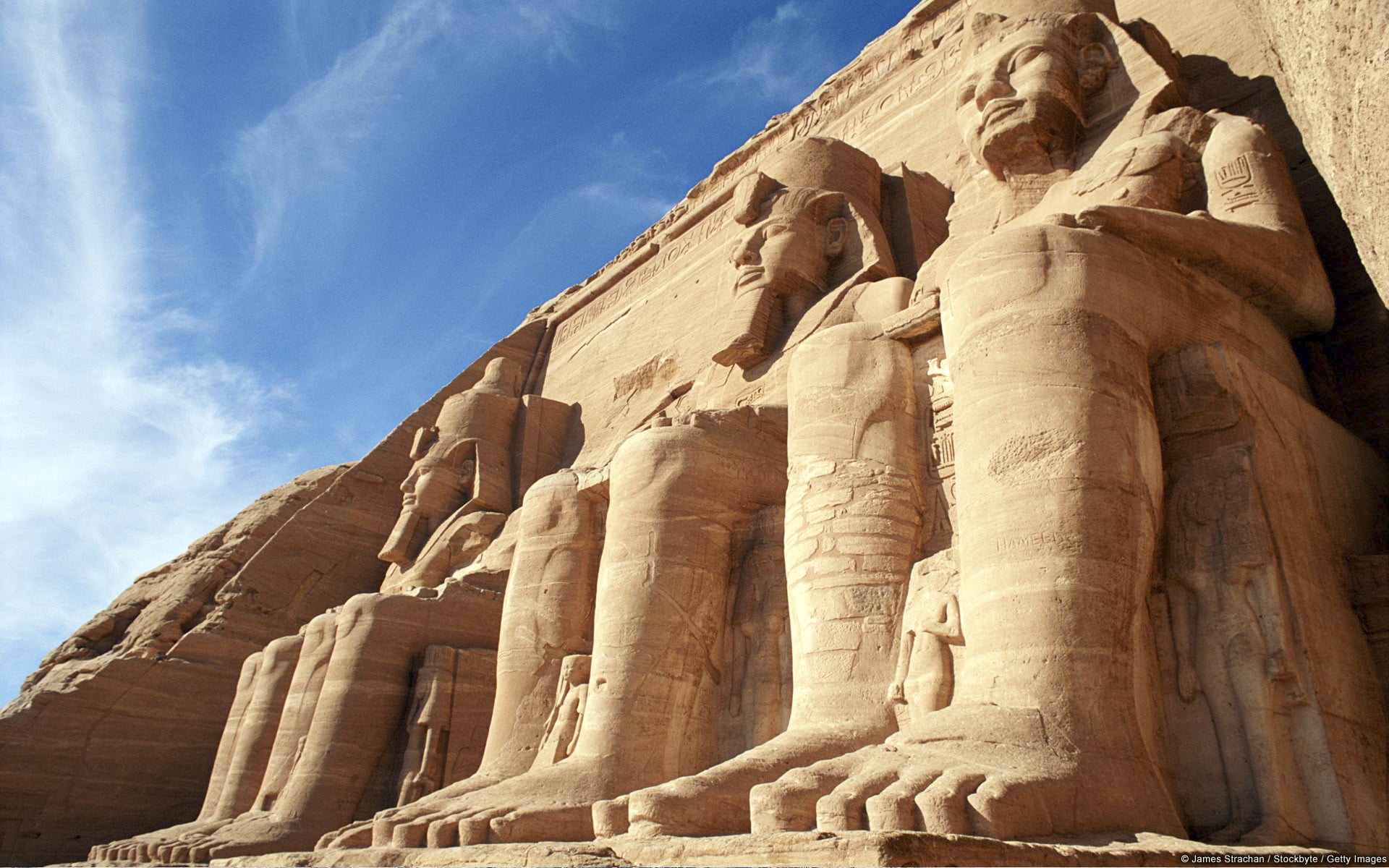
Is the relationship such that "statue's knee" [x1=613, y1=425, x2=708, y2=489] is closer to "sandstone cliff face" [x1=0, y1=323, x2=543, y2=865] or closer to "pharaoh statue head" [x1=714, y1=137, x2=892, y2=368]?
"pharaoh statue head" [x1=714, y1=137, x2=892, y2=368]

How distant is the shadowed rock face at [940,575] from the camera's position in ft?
9.28

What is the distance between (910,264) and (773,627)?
144 inches

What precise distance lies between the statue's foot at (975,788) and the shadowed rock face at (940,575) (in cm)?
Answer: 1

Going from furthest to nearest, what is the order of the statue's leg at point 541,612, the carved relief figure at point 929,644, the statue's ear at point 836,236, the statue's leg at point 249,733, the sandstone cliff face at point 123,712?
the sandstone cliff face at point 123,712, the statue's ear at point 836,236, the statue's leg at point 249,733, the statue's leg at point 541,612, the carved relief figure at point 929,644

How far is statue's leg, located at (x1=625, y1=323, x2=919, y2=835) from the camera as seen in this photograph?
3.00 metres

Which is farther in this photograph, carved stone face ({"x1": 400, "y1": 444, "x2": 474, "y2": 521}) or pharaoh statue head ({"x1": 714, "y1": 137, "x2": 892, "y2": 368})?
carved stone face ({"x1": 400, "y1": 444, "x2": 474, "y2": 521})

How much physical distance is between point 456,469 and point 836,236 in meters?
3.94

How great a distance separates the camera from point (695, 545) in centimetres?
441

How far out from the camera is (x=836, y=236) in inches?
269

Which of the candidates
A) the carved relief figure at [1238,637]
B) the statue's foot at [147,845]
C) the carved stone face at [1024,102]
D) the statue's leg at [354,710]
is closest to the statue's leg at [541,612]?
the statue's leg at [354,710]

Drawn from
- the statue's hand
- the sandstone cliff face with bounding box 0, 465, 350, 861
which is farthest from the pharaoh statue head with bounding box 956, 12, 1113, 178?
the sandstone cliff face with bounding box 0, 465, 350, 861

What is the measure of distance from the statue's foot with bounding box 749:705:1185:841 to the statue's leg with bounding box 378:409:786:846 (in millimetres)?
1296

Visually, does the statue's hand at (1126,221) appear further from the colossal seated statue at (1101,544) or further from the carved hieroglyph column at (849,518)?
the carved hieroglyph column at (849,518)

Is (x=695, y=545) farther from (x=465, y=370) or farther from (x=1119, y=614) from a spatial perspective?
(x=465, y=370)
